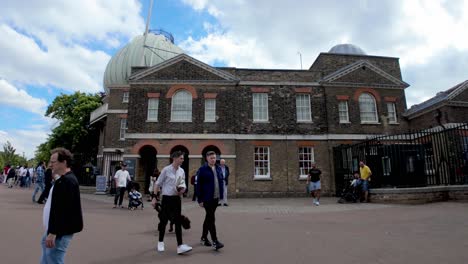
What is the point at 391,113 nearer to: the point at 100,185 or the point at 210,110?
the point at 210,110

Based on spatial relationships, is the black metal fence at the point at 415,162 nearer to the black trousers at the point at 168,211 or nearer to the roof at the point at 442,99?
the roof at the point at 442,99

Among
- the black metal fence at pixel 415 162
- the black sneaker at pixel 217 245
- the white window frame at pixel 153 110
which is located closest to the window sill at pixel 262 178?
the black metal fence at pixel 415 162

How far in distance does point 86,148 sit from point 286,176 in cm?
2534

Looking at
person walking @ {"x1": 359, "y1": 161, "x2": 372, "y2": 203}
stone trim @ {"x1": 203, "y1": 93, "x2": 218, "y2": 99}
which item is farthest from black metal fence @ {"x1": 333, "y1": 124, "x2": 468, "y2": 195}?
stone trim @ {"x1": 203, "y1": 93, "x2": 218, "y2": 99}

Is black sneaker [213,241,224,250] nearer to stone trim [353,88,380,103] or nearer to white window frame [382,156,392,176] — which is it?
white window frame [382,156,392,176]

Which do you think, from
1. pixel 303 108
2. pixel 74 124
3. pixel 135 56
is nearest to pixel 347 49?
pixel 303 108

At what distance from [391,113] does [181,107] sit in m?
14.4

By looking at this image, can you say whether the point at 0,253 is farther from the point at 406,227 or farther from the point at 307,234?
the point at 406,227

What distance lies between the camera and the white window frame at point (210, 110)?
1715 cm

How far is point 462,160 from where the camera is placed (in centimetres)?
1163

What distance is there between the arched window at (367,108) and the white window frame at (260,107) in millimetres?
6528

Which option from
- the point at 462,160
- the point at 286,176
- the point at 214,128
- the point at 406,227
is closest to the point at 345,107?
the point at 286,176

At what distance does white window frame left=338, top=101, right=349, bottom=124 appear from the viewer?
1809 cm

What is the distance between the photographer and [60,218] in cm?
287
